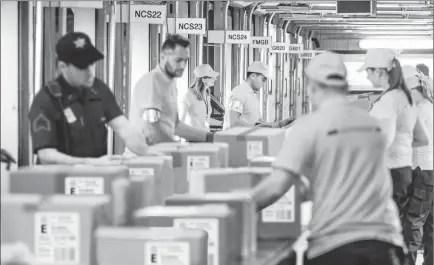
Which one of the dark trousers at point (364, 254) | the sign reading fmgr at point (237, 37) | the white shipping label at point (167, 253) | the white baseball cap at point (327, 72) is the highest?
the sign reading fmgr at point (237, 37)

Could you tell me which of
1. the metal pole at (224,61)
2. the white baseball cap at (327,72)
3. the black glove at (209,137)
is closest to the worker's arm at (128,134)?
the black glove at (209,137)

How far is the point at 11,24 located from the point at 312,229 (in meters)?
2.43

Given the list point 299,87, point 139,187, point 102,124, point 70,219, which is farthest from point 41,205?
point 299,87

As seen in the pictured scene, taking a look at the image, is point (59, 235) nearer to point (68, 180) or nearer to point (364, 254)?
point (68, 180)

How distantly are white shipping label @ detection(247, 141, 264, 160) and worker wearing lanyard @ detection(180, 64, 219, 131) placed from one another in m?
3.95

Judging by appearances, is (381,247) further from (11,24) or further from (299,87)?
(299,87)

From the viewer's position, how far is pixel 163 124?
6.03 meters

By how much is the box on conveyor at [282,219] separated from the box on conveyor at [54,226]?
1435 mm

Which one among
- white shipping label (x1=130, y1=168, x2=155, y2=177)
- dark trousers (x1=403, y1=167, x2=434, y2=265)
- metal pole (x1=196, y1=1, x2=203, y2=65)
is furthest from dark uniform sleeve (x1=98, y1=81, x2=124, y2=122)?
metal pole (x1=196, y1=1, x2=203, y2=65)

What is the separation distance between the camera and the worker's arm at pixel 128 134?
5.24 m

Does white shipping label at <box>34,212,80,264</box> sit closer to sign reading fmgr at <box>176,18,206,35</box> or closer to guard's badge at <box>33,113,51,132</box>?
guard's badge at <box>33,113,51,132</box>

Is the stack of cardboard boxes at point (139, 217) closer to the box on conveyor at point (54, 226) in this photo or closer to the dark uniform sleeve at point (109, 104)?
the box on conveyor at point (54, 226)

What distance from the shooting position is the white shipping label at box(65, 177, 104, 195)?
3.69 meters

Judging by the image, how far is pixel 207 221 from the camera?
3328 millimetres
